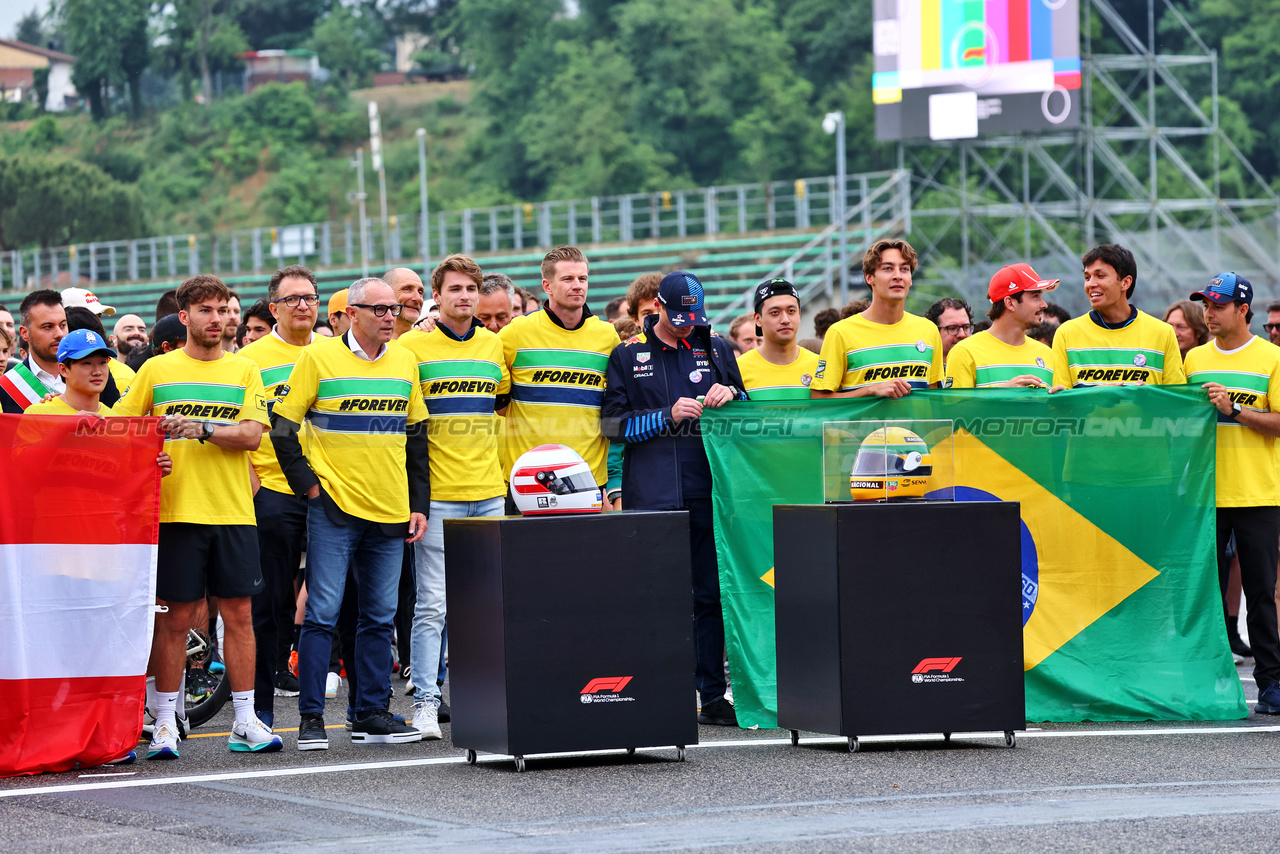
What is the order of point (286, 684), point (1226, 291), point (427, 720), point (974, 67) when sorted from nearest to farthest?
point (427, 720) → point (1226, 291) → point (286, 684) → point (974, 67)

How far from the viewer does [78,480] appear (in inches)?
292

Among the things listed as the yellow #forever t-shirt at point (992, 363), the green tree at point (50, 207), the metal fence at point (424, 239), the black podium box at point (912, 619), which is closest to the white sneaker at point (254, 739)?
the black podium box at point (912, 619)

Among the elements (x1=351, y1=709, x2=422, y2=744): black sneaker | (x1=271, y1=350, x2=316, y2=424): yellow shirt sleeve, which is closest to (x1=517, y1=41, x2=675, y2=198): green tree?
(x1=271, y1=350, x2=316, y2=424): yellow shirt sleeve

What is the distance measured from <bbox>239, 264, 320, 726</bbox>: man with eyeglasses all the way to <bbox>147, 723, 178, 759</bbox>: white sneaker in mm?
487

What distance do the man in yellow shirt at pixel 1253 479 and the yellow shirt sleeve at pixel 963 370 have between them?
1133 millimetres

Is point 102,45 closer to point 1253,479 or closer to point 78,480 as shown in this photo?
point 78,480

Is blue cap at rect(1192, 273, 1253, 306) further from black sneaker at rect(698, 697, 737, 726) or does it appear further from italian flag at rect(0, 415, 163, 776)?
italian flag at rect(0, 415, 163, 776)

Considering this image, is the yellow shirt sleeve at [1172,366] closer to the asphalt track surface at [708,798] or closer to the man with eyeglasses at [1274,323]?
the asphalt track surface at [708,798]

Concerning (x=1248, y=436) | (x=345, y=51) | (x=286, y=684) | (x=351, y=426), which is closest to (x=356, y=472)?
(x=351, y=426)

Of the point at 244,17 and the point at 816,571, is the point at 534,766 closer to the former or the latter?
the point at 816,571

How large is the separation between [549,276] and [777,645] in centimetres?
216

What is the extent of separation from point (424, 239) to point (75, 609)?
4653cm

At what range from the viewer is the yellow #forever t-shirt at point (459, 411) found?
815cm

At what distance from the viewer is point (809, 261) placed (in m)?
45.7
